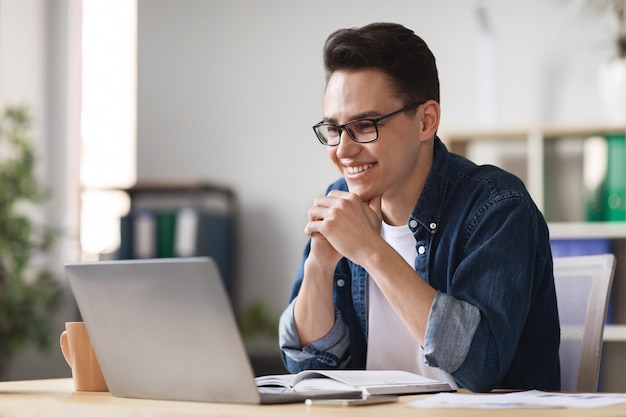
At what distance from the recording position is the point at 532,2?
3.88 meters

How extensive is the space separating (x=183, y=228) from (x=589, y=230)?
173 centimetres

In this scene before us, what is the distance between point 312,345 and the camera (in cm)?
163

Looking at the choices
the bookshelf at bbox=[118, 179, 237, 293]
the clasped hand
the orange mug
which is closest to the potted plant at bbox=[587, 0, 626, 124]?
the bookshelf at bbox=[118, 179, 237, 293]

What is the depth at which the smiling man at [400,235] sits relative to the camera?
4.62 ft

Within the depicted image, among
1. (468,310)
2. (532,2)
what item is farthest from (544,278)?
(532,2)

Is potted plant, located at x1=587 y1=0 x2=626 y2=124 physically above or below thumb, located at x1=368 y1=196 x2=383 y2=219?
above

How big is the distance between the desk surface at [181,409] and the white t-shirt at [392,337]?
0.41 m

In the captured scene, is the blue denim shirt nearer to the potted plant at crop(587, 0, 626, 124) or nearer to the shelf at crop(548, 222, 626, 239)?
the shelf at crop(548, 222, 626, 239)

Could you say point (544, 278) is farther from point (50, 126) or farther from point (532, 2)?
point (50, 126)

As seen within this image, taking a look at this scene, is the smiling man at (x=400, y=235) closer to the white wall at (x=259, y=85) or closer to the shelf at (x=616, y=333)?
the shelf at (x=616, y=333)

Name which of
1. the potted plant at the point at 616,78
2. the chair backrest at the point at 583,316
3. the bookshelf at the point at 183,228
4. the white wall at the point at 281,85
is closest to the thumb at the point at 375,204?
the chair backrest at the point at 583,316

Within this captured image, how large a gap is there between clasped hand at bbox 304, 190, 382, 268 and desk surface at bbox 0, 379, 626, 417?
Result: 29 centimetres

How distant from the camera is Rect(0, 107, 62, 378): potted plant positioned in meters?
3.84

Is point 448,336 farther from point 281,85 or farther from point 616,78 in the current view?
point 281,85
